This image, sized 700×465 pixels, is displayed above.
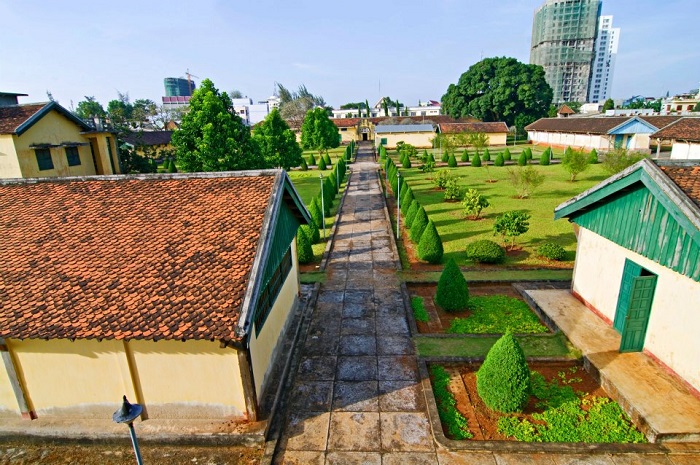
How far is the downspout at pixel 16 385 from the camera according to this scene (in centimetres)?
737

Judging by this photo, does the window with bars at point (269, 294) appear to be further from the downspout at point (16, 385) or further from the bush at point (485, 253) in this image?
the bush at point (485, 253)

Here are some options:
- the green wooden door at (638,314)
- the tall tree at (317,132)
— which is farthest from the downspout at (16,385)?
the tall tree at (317,132)

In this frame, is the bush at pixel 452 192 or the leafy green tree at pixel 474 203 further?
the bush at pixel 452 192

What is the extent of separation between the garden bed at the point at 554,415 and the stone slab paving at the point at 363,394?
0.44m

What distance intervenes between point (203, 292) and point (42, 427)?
403 cm

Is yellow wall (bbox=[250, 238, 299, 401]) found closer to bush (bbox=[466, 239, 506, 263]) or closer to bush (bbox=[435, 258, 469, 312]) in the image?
bush (bbox=[435, 258, 469, 312])

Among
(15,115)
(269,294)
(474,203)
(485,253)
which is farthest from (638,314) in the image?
(15,115)

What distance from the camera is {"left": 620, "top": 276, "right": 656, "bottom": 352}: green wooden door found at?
8.69 m

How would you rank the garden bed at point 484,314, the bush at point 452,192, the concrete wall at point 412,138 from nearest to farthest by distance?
the garden bed at point 484,314 < the bush at point 452,192 < the concrete wall at point 412,138

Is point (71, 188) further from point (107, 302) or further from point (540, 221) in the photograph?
point (540, 221)

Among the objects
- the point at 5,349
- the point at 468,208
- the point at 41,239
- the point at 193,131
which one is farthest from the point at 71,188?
the point at 468,208

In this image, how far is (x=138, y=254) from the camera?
27.3 ft

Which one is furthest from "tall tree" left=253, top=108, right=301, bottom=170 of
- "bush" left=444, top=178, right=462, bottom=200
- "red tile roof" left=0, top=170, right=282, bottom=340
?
"red tile roof" left=0, top=170, right=282, bottom=340

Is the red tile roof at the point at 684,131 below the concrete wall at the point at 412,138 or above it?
above
